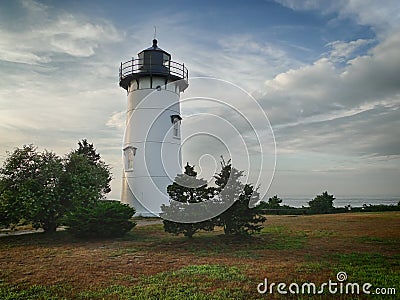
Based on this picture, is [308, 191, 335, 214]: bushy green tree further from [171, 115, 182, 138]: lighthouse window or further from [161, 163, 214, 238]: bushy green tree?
[161, 163, 214, 238]: bushy green tree

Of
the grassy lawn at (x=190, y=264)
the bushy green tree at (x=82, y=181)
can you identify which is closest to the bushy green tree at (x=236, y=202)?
the grassy lawn at (x=190, y=264)

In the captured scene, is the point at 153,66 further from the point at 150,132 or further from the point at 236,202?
the point at 236,202

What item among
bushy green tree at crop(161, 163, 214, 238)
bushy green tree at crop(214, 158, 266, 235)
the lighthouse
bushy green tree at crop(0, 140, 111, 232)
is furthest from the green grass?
the lighthouse

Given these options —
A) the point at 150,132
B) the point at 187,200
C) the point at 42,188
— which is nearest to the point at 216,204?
the point at 187,200

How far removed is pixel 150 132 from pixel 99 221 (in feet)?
30.8

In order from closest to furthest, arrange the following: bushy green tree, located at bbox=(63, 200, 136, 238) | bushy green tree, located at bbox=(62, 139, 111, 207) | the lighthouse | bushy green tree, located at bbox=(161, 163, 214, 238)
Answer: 1. bushy green tree, located at bbox=(161, 163, 214, 238)
2. bushy green tree, located at bbox=(63, 200, 136, 238)
3. bushy green tree, located at bbox=(62, 139, 111, 207)
4. the lighthouse

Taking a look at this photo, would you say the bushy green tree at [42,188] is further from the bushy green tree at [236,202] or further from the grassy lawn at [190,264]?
the bushy green tree at [236,202]

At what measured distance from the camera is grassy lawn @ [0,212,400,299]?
594 centimetres

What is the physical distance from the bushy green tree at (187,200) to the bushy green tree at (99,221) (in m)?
1.96

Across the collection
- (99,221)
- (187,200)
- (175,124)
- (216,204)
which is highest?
(175,124)

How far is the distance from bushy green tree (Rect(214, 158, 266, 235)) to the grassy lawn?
560mm

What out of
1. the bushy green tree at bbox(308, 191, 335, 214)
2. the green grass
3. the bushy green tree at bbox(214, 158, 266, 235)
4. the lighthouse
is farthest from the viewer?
the bushy green tree at bbox(308, 191, 335, 214)

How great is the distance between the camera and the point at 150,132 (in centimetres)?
2091

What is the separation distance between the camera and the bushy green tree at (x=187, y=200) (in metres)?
11.4
